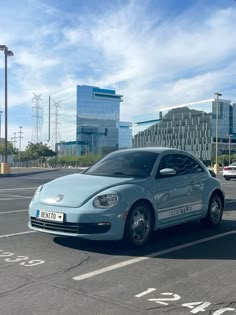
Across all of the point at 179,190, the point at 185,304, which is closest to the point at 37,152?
the point at 179,190

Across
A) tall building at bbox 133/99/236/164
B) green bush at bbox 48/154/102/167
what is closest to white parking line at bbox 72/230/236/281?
green bush at bbox 48/154/102/167

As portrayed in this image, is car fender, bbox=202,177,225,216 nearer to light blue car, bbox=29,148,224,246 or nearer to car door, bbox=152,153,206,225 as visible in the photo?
light blue car, bbox=29,148,224,246

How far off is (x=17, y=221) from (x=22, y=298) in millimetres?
4839

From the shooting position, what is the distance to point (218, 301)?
416 cm

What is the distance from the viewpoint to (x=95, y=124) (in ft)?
458

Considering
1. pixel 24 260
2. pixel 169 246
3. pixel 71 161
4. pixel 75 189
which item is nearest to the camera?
pixel 24 260

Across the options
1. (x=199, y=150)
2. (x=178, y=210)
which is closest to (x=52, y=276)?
(x=178, y=210)

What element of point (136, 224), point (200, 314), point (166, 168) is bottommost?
point (200, 314)

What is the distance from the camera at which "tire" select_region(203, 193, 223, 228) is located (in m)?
8.05

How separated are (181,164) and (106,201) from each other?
2.17 m

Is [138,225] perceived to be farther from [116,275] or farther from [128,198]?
[116,275]

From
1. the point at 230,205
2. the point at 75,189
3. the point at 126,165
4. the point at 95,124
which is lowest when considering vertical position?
the point at 230,205

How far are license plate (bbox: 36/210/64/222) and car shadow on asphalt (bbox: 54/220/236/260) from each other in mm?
552

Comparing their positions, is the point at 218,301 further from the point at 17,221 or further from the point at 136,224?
the point at 17,221
